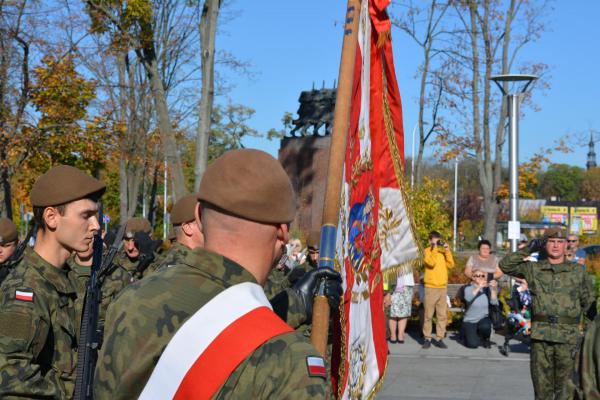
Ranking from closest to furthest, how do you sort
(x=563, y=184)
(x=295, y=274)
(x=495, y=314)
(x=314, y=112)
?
(x=295, y=274), (x=495, y=314), (x=314, y=112), (x=563, y=184)

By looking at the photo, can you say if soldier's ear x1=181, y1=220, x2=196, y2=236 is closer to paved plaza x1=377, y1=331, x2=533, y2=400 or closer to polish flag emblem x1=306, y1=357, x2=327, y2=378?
polish flag emblem x1=306, y1=357, x2=327, y2=378

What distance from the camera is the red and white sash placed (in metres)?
1.95

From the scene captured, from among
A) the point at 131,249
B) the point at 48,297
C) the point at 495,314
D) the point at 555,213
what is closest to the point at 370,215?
the point at 48,297

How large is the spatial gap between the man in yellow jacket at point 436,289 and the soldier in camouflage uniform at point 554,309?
536 centimetres

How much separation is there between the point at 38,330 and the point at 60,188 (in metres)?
0.75

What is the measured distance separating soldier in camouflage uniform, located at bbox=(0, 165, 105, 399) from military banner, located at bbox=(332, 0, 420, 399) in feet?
3.97

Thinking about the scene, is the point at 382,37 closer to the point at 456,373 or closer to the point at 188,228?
the point at 188,228

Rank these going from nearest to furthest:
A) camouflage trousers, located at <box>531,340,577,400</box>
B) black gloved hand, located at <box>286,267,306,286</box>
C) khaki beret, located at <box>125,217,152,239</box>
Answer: black gloved hand, located at <box>286,267,306,286</box> < camouflage trousers, located at <box>531,340,577,400</box> < khaki beret, located at <box>125,217,152,239</box>

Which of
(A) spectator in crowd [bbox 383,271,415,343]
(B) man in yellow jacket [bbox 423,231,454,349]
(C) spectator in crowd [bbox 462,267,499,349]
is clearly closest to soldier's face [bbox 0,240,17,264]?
(A) spectator in crowd [bbox 383,271,415,343]

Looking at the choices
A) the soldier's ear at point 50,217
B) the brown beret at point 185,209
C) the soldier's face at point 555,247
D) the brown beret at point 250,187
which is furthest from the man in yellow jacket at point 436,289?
the brown beret at point 250,187

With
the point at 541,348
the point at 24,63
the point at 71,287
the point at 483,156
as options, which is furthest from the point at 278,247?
the point at 483,156

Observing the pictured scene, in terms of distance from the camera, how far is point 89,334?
149 inches

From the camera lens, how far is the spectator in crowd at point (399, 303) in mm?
14148

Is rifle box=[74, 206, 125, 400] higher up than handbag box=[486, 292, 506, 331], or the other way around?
rifle box=[74, 206, 125, 400]
